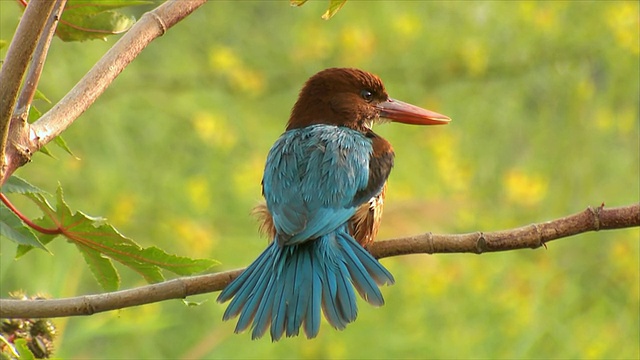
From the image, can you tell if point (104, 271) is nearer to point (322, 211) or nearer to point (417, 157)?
point (322, 211)

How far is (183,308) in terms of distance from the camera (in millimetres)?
5531

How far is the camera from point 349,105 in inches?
133

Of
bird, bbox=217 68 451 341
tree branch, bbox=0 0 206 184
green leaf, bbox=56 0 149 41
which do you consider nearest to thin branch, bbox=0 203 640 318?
tree branch, bbox=0 0 206 184

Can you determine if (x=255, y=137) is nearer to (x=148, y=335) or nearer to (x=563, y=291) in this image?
(x=148, y=335)

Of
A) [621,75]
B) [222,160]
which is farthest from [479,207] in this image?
[222,160]

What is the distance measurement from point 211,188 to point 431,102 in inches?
56.9

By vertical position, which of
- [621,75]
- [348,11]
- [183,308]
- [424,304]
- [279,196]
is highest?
[348,11]

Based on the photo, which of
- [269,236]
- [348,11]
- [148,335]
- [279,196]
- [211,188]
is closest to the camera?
[279,196]

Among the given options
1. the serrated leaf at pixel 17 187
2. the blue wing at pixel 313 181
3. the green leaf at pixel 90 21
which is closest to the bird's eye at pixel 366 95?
the blue wing at pixel 313 181

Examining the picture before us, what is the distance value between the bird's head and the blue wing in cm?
26

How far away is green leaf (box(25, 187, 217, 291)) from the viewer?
1743 millimetres

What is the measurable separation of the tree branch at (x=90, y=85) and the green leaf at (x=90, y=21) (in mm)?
172

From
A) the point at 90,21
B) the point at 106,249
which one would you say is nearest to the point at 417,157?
the point at 90,21

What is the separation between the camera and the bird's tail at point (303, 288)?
2.38 metres
